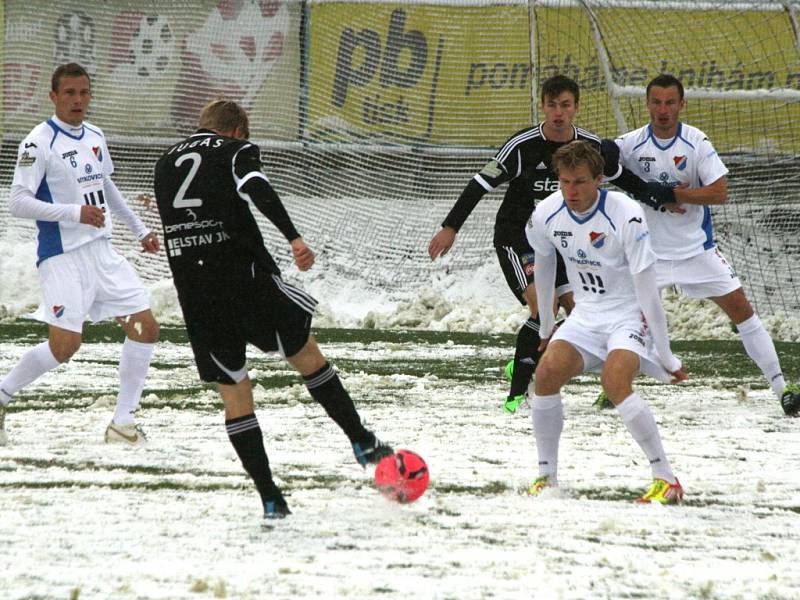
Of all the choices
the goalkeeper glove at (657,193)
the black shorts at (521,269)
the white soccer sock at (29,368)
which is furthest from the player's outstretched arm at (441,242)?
the white soccer sock at (29,368)

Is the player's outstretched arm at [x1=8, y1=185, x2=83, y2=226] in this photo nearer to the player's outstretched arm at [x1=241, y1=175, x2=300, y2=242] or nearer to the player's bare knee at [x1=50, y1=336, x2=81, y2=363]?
the player's bare knee at [x1=50, y1=336, x2=81, y2=363]

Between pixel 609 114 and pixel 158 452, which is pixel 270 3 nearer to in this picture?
pixel 609 114

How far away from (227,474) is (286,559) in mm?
1675

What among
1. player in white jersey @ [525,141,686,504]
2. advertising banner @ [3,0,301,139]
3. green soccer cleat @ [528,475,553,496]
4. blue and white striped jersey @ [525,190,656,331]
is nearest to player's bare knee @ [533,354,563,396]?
player in white jersey @ [525,141,686,504]

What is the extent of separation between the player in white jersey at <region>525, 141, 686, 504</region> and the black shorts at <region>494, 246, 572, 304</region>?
7.61 ft

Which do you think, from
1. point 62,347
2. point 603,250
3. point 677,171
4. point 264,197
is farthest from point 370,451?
point 677,171

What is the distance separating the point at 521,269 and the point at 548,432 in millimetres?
2734

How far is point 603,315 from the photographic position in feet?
19.2

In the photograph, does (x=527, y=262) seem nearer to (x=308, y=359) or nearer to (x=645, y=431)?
(x=645, y=431)

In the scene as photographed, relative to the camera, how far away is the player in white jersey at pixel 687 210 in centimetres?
811

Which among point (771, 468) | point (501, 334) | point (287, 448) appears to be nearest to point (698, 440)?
point (771, 468)

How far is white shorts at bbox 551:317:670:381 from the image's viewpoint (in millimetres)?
5699

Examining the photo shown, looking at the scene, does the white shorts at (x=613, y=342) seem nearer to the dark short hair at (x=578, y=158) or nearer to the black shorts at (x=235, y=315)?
the dark short hair at (x=578, y=158)

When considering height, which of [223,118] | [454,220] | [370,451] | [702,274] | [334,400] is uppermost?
[223,118]
